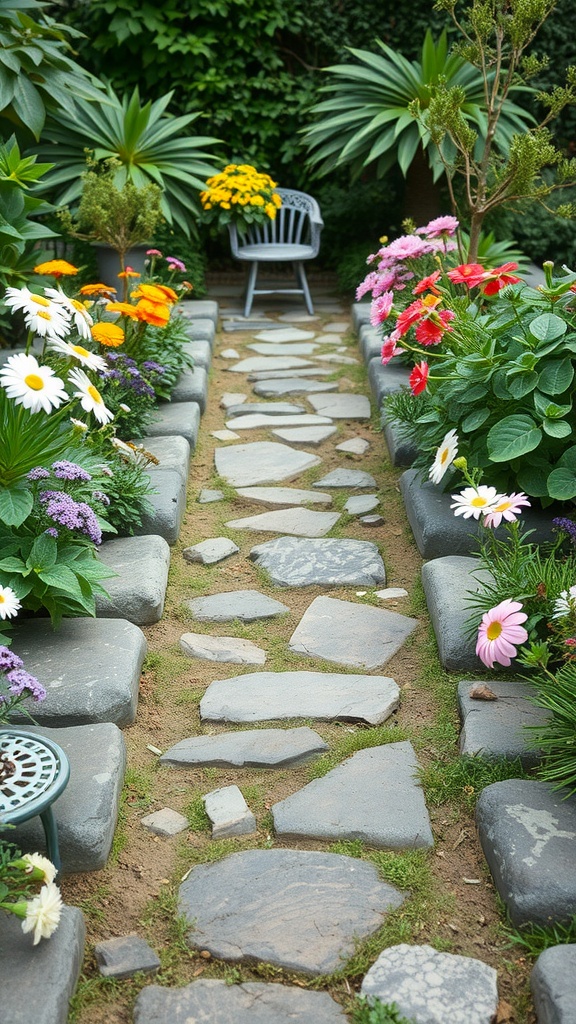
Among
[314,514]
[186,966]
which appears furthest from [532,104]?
[186,966]

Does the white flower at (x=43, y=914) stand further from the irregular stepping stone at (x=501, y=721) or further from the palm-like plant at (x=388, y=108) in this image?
the palm-like plant at (x=388, y=108)

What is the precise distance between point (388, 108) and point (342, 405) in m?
2.72

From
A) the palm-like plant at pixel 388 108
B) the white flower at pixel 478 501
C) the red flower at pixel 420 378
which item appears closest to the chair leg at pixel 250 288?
the palm-like plant at pixel 388 108

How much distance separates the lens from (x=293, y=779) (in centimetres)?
209

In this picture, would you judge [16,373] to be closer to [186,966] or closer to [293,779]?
[293,779]

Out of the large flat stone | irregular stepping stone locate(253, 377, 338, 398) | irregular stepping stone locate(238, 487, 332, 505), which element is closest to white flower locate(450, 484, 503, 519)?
the large flat stone

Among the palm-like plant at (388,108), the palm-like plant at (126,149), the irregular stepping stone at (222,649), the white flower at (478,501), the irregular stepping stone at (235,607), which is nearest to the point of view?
the white flower at (478,501)

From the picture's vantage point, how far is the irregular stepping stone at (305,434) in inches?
162

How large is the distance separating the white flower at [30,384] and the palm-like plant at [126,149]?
385cm

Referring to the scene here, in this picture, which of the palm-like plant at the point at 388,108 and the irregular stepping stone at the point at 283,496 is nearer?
the irregular stepping stone at the point at 283,496

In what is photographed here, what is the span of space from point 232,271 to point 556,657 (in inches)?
244

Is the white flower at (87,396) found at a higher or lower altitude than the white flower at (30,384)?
lower

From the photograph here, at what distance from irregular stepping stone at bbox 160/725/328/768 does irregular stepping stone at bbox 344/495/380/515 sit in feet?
4.33

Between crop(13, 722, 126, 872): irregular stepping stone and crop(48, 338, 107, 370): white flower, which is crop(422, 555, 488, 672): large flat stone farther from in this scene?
crop(48, 338, 107, 370): white flower
